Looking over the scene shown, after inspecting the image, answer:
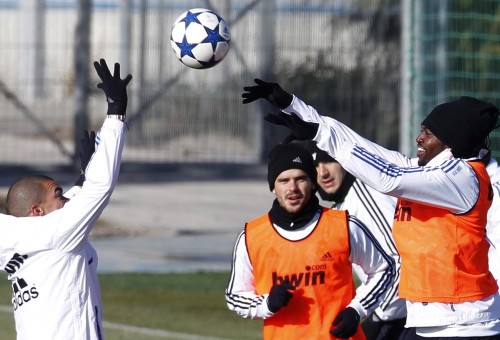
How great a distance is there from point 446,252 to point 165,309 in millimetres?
6455

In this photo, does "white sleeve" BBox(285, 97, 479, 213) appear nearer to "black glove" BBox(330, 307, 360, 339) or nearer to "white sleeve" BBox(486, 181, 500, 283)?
"black glove" BBox(330, 307, 360, 339)

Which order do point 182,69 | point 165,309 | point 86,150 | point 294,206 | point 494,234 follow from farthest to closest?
point 182,69
point 165,309
point 494,234
point 86,150
point 294,206

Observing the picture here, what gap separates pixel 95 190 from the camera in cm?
617

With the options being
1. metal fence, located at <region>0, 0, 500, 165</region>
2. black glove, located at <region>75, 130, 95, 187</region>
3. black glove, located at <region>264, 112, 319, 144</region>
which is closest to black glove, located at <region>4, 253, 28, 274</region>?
black glove, located at <region>75, 130, 95, 187</region>

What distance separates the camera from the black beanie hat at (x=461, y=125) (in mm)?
6203

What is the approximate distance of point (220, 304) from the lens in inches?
497

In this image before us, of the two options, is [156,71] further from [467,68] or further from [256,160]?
[467,68]

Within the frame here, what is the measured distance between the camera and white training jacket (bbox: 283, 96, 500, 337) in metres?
5.87

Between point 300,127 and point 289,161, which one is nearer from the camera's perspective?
point 300,127

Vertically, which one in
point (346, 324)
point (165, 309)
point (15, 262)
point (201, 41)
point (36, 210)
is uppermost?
point (201, 41)

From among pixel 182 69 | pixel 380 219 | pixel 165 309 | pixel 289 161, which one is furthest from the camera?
pixel 182 69

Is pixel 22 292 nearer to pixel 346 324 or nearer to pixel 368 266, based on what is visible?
pixel 346 324

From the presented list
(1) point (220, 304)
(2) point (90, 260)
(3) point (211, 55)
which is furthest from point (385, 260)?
(1) point (220, 304)

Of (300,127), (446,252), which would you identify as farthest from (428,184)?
(300,127)
